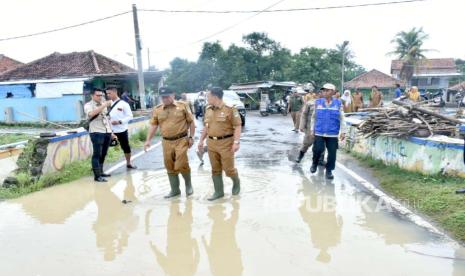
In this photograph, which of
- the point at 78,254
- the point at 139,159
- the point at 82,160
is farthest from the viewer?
the point at 139,159

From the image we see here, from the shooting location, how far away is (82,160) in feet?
28.8

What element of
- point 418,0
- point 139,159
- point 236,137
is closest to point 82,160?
→ point 139,159

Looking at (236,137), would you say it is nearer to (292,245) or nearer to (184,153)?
(184,153)

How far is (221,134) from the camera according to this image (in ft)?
18.9

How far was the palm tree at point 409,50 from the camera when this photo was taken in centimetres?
4725

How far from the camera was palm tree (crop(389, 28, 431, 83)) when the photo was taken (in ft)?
155

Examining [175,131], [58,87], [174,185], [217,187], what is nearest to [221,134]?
[175,131]

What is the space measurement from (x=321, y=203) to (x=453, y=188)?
1882 millimetres

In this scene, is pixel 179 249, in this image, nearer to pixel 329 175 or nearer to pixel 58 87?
pixel 329 175

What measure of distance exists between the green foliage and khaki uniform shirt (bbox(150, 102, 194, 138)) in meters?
36.9

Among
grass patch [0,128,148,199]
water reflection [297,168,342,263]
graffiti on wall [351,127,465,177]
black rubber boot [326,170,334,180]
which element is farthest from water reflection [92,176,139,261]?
graffiti on wall [351,127,465,177]

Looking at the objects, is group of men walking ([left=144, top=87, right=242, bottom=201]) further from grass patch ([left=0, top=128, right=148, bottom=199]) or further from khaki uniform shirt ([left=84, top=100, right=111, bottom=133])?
grass patch ([left=0, top=128, right=148, bottom=199])

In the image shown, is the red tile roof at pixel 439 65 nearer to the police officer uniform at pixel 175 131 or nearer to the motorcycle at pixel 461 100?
the motorcycle at pixel 461 100

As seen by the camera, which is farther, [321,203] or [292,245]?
[321,203]
